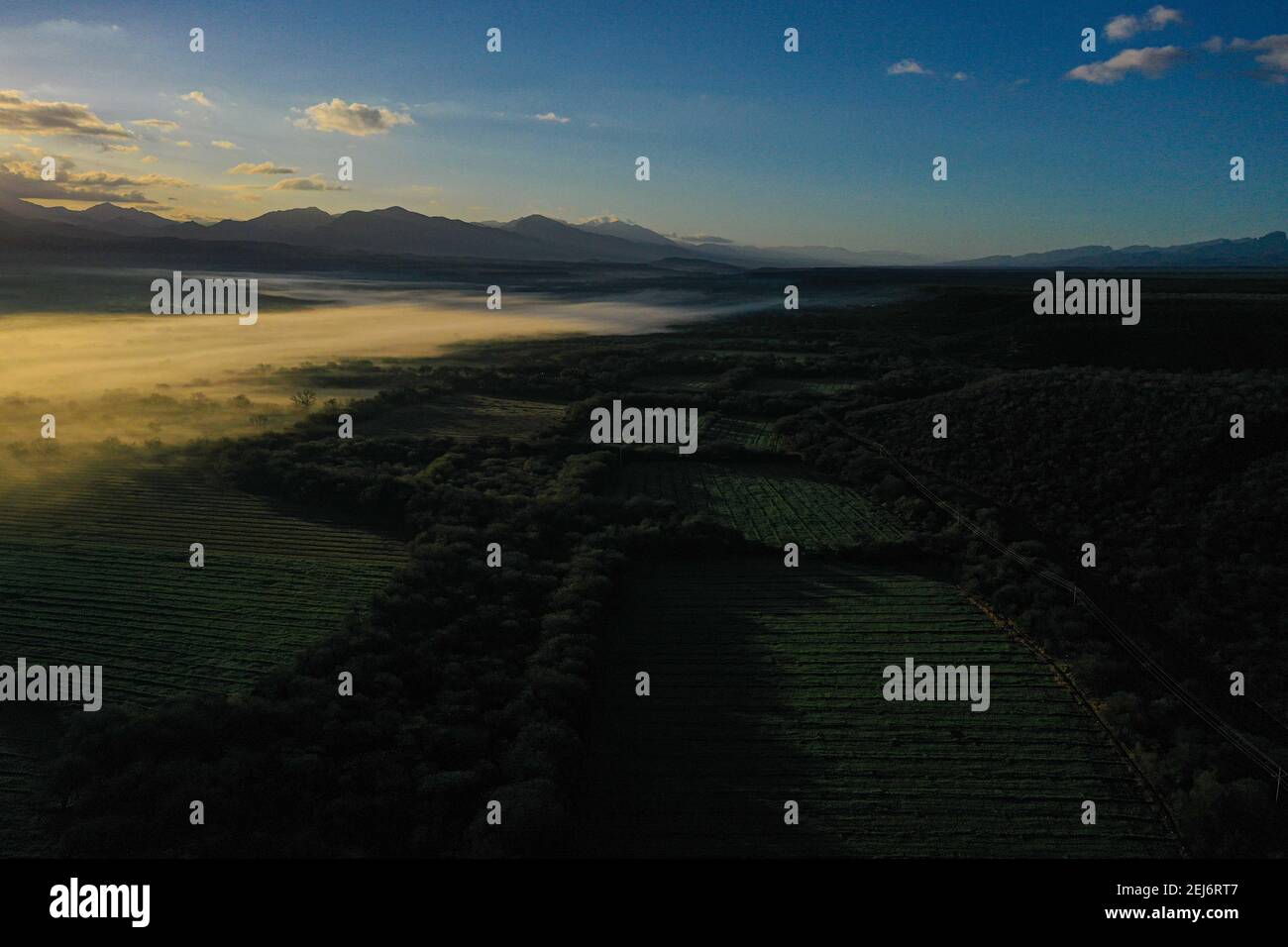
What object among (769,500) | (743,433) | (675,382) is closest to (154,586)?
(769,500)

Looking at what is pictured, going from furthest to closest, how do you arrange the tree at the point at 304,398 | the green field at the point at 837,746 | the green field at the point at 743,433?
the tree at the point at 304,398
the green field at the point at 743,433
the green field at the point at 837,746

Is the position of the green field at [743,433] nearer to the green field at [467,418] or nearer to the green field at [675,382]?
the green field at [675,382]

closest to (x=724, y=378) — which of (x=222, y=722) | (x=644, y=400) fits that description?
(x=644, y=400)

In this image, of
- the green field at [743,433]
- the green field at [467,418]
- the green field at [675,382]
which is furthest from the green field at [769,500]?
the green field at [675,382]

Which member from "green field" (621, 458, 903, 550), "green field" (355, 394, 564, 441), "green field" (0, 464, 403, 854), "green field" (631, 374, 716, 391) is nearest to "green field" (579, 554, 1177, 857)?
"green field" (621, 458, 903, 550)

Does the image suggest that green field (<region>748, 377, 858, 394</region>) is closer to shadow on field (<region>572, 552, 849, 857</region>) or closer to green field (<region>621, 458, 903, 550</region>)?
green field (<region>621, 458, 903, 550</region>)
